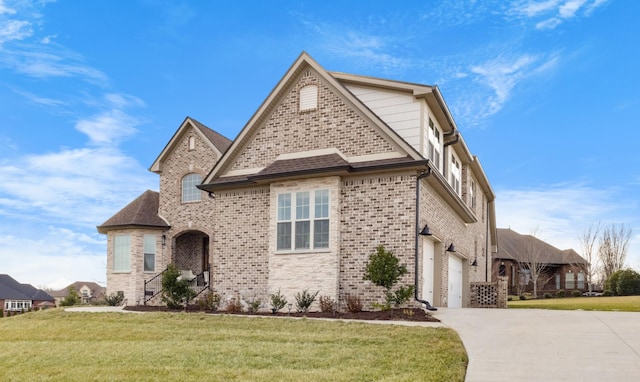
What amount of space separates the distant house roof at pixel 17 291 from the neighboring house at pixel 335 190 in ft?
207

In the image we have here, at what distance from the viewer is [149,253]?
25906mm

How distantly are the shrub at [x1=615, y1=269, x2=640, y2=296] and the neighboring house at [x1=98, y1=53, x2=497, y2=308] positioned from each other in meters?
22.5

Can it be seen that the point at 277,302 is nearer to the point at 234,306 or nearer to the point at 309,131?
the point at 234,306

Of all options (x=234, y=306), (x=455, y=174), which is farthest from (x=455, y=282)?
(x=234, y=306)

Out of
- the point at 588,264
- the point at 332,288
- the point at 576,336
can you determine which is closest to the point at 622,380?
the point at 576,336

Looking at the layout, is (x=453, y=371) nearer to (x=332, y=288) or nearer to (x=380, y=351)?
(x=380, y=351)

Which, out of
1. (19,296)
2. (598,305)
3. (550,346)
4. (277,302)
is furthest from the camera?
(19,296)

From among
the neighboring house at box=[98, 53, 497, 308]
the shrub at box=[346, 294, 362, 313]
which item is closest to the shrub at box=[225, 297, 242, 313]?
the neighboring house at box=[98, 53, 497, 308]

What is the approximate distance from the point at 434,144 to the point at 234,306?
849 centimetres

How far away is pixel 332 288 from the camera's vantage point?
16.7 meters

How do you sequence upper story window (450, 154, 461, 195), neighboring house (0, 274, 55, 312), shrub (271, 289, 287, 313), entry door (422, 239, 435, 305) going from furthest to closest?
neighboring house (0, 274, 55, 312), upper story window (450, 154, 461, 195), entry door (422, 239, 435, 305), shrub (271, 289, 287, 313)

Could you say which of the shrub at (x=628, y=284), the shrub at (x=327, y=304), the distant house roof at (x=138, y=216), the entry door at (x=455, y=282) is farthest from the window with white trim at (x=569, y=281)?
the shrub at (x=327, y=304)

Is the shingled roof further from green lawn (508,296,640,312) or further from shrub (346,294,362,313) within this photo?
green lawn (508,296,640,312)

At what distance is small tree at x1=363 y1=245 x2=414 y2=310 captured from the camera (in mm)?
15344
